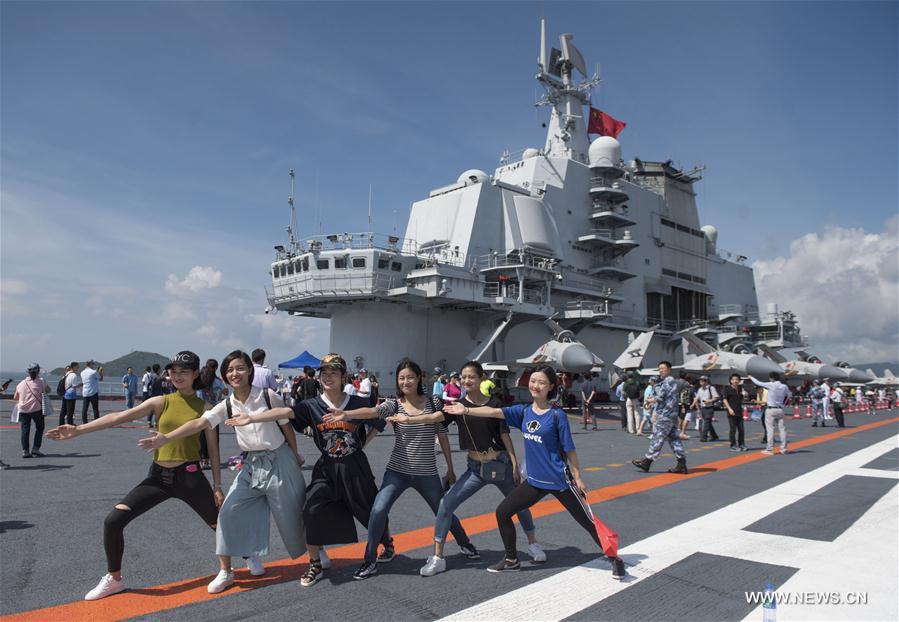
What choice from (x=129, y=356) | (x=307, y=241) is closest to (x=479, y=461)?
(x=307, y=241)

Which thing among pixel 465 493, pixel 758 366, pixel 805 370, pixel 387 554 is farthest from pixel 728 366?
pixel 387 554

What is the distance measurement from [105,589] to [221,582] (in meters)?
0.76

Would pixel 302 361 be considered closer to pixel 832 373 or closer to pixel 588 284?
pixel 588 284

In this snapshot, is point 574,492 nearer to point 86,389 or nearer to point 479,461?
point 479,461

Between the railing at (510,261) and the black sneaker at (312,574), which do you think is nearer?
the black sneaker at (312,574)

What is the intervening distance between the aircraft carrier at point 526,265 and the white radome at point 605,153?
8 centimetres

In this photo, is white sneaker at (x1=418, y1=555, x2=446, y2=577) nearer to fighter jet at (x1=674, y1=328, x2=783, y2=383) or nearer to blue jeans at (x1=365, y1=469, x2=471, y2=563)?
blue jeans at (x1=365, y1=469, x2=471, y2=563)

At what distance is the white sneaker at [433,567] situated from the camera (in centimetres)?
428

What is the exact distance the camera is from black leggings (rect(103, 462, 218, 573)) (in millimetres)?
3930

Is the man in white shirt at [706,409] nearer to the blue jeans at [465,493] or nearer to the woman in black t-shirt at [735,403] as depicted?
the woman in black t-shirt at [735,403]

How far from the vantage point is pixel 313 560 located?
4195 mm

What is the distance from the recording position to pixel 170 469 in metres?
4.15

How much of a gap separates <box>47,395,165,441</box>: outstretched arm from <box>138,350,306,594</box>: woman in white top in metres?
0.25

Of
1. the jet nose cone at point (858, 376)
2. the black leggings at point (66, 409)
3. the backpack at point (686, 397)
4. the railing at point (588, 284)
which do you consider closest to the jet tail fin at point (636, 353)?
the railing at point (588, 284)
